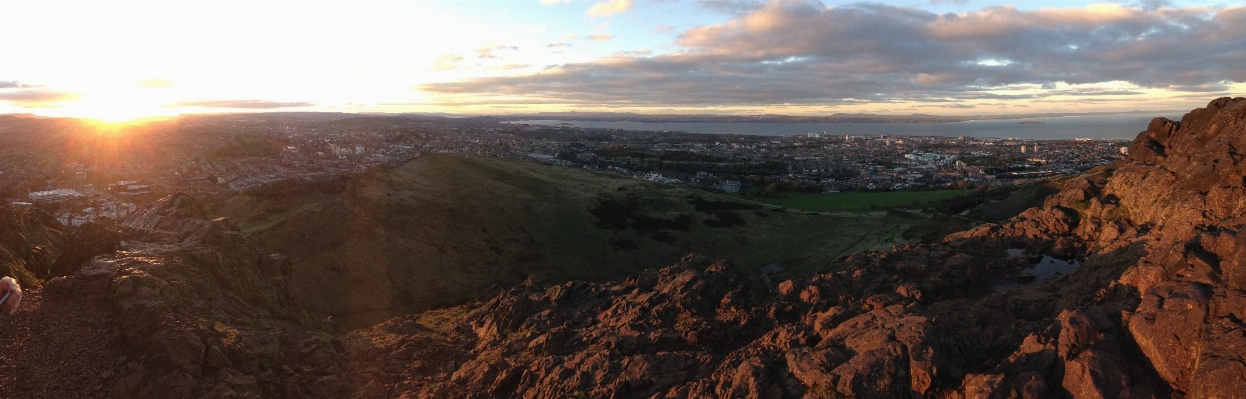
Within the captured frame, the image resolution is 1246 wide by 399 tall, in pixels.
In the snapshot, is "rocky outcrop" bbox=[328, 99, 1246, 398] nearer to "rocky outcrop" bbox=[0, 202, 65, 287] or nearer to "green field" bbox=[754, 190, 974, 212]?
"rocky outcrop" bbox=[0, 202, 65, 287]

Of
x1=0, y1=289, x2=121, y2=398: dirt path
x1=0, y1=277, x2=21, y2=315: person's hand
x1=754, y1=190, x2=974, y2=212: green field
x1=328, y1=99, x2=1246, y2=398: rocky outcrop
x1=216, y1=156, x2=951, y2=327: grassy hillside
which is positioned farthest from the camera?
x1=754, y1=190, x2=974, y2=212: green field

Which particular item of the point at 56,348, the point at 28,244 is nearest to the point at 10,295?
the point at 56,348

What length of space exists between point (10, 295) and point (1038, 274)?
23103 millimetres

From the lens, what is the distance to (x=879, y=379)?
980cm

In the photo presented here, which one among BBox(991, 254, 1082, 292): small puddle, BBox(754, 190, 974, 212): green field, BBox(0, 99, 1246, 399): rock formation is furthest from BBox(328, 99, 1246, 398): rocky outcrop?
BBox(754, 190, 974, 212): green field

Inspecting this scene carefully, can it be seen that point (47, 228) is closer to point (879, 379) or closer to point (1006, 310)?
point (879, 379)

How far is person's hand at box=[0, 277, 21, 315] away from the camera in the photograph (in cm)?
697

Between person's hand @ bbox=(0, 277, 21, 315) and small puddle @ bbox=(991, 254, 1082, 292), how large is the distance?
68.1 ft

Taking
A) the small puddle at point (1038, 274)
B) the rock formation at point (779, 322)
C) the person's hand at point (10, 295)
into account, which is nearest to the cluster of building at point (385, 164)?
the rock formation at point (779, 322)

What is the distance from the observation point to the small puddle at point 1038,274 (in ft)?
58.2

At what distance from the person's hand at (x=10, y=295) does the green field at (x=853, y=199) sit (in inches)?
2288

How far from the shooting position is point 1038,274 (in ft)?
60.8

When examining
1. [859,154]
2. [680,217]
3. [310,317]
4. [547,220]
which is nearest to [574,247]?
[547,220]

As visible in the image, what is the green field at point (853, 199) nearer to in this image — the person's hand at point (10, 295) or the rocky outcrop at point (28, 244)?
the rocky outcrop at point (28, 244)
